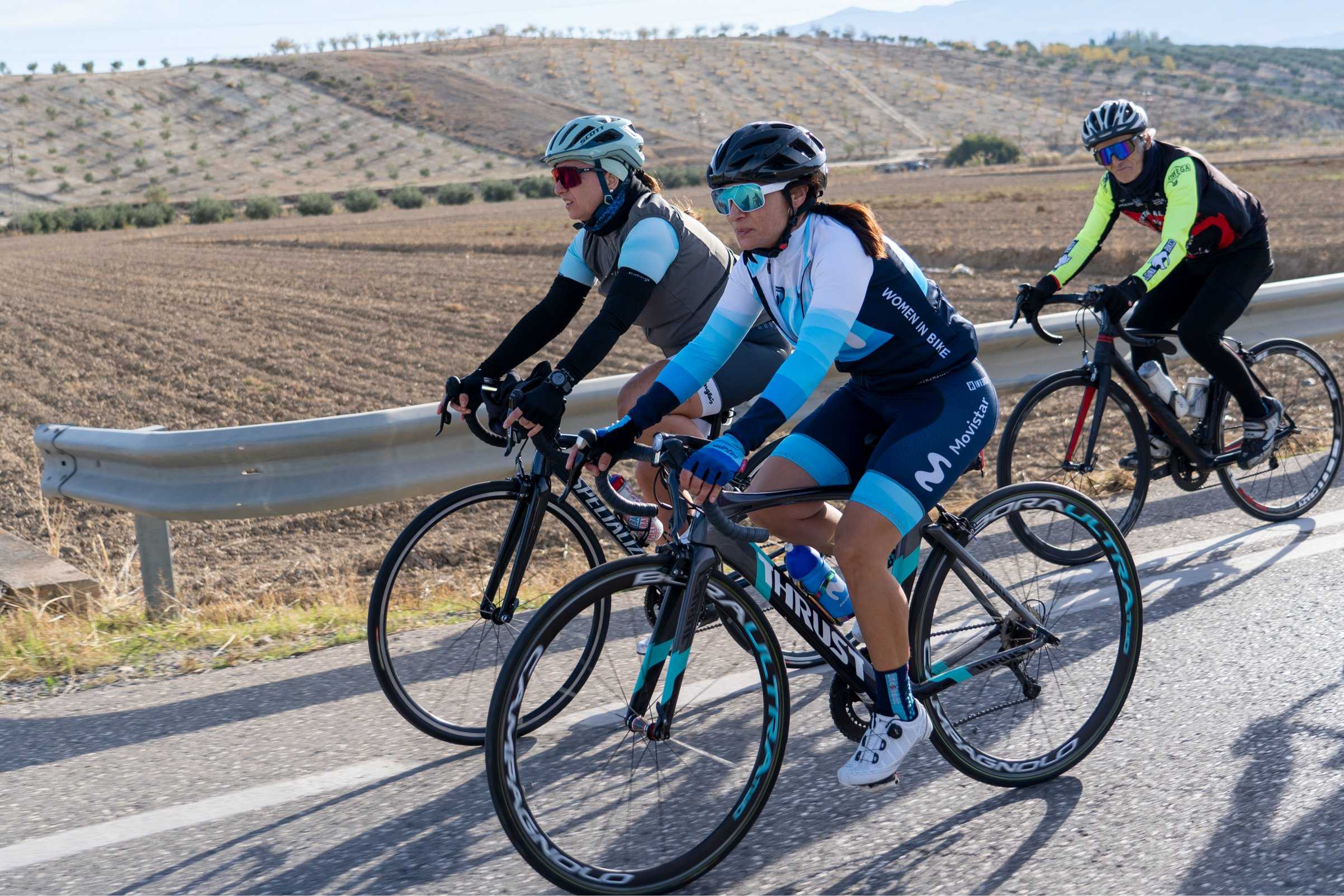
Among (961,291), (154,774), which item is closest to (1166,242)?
(154,774)

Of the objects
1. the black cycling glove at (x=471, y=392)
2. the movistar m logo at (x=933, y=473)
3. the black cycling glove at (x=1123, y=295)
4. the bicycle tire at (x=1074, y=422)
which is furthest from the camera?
the bicycle tire at (x=1074, y=422)

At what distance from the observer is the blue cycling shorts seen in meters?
3.54

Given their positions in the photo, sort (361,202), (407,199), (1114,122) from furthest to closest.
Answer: (407,199) < (361,202) < (1114,122)

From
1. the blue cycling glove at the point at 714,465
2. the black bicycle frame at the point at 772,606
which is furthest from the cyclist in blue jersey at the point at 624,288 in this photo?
the blue cycling glove at the point at 714,465

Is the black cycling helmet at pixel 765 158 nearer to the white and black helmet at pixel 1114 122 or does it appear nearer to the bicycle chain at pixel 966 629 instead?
the bicycle chain at pixel 966 629

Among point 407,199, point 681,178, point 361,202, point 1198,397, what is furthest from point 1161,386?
point 681,178

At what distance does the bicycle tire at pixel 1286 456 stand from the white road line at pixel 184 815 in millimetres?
4509

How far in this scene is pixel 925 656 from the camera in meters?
3.61

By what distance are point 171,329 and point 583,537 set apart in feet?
53.8

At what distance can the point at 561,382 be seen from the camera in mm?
4023

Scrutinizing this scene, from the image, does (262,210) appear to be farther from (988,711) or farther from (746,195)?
(988,711)

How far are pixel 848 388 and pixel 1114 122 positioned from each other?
2774 mm

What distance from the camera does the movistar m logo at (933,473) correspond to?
3.56m

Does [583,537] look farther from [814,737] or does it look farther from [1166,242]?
[1166,242]
